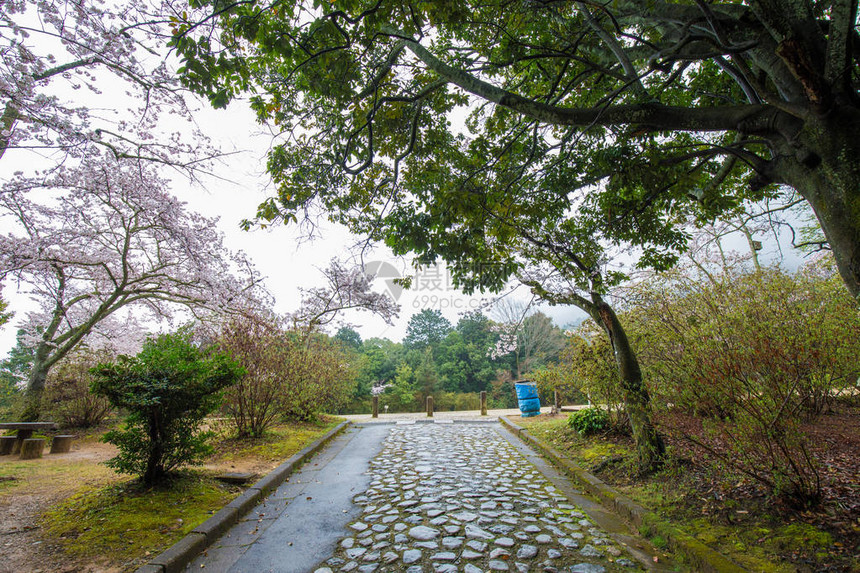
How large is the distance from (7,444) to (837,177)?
13.4 meters

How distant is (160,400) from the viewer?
439 centimetres

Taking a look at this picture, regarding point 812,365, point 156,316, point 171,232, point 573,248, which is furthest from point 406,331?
point 812,365

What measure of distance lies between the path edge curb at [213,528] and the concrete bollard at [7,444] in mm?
6353

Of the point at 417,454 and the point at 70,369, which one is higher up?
the point at 70,369

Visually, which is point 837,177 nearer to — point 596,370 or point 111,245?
point 596,370

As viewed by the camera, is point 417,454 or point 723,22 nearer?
point 723,22

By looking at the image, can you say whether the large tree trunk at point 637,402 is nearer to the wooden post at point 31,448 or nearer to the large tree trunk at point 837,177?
the large tree trunk at point 837,177

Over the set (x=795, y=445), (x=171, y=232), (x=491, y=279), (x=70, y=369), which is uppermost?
(x=171, y=232)

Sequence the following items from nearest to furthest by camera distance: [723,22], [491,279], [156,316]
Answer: [723,22]
[491,279]
[156,316]

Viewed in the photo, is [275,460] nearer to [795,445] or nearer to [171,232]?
[171,232]

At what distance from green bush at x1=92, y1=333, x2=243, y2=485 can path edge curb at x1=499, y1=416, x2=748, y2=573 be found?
5071 mm

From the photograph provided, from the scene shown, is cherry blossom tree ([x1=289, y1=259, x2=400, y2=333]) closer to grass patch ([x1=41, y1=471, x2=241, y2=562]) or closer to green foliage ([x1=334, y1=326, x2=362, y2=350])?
grass patch ([x1=41, y1=471, x2=241, y2=562])

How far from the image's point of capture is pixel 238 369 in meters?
5.13

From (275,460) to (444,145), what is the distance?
254 inches
